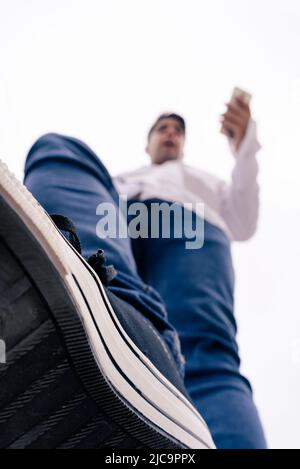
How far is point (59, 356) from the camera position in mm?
325

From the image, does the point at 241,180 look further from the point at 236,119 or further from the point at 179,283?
the point at 179,283

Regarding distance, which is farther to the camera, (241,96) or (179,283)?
(241,96)

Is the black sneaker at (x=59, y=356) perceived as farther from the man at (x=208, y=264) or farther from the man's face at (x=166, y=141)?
the man's face at (x=166, y=141)

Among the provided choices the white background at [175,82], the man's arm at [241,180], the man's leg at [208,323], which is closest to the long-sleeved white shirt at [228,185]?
the man's arm at [241,180]

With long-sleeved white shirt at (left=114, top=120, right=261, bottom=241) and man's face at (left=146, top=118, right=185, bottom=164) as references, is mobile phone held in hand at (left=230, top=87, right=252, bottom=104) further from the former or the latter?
man's face at (left=146, top=118, right=185, bottom=164)

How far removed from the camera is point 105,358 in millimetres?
351

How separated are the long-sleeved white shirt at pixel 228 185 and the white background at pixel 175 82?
0.30m

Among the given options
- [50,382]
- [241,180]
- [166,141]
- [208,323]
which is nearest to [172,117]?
[166,141]

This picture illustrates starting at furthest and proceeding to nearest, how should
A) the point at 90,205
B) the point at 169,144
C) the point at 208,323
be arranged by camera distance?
the point at 169,144 → the point at 208,323 → the point at 90,205

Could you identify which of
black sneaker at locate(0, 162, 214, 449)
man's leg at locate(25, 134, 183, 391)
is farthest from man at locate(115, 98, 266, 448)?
black sneaker at locate(0, 162, 214, 449)

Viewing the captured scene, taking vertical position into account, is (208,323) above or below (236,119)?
below

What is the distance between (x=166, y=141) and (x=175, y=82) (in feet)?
1.44

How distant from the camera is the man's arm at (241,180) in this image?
1165mm

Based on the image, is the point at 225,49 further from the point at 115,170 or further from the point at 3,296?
the point at 3,296
